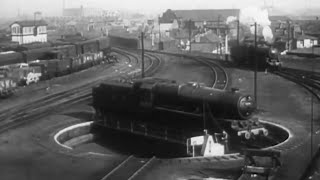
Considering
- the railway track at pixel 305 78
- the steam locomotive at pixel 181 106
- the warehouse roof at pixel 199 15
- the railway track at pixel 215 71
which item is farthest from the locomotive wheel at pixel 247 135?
the warehouse roof at pixel 199 15

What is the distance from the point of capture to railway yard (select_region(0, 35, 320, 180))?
16344 mm

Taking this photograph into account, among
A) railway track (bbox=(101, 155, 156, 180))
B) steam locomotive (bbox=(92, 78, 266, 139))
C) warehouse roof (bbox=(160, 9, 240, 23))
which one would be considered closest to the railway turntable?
steam locomotive (bbox=(92, 78, 266, 139))

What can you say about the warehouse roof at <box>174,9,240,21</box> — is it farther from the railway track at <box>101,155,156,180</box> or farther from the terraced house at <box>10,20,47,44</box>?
the railway track at <box>101,155,156,180</box>

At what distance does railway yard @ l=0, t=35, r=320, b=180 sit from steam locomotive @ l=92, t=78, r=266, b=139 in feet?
0.17

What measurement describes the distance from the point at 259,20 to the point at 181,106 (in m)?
52.4

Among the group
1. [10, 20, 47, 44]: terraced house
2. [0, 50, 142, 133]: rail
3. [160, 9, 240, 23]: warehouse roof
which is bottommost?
[0, 50, 142, 133]: rail

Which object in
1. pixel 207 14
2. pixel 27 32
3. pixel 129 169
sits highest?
pixel 207 14

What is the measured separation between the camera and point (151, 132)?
23.3 metres

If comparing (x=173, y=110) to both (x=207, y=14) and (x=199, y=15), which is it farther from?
(x=199, y=15)

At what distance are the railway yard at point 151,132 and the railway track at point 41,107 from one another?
0.21 ft

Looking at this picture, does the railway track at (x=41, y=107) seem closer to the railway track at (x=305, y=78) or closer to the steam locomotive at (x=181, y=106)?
the steam locomotive at (x=181, y=106)

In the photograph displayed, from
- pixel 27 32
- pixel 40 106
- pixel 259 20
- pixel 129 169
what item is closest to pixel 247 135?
pixel 129 169

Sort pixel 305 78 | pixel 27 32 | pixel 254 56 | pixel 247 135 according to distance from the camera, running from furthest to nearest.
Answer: pixel 27 32, pixel 254 56, pixel 305 78, pixel 247 135

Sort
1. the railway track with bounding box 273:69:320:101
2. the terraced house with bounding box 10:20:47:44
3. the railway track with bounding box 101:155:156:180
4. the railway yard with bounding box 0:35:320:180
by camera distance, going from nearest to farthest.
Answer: the railway track with bounding box 101:155:156:180
the railway yard with bounding box 0:35:320:180
the railway track with bounding box 273:69:320:101
the terraced house with bounding box 10:20:47:44
